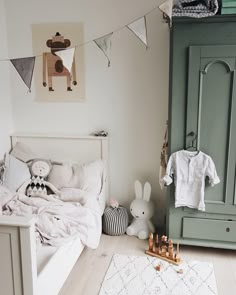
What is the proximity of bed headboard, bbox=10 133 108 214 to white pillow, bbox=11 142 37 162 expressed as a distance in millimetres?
85

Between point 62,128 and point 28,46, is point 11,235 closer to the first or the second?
point 62,128

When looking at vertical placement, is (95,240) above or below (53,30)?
below

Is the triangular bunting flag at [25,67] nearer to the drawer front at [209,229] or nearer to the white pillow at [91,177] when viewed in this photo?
the white pillow at [91,177]

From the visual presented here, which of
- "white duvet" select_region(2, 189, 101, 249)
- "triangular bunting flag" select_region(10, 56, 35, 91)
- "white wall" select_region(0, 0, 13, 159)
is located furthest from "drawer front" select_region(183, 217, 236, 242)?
"white wall" select_region(0, 0, 13, 159)

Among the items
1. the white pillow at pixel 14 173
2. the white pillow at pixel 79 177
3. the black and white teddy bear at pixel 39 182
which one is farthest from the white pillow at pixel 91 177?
the white pillow at pixel 14 173

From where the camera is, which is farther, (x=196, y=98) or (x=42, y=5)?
(x=42, y=5)

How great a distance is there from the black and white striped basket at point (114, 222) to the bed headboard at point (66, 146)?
14 centimetres

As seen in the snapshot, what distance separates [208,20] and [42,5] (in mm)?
1583

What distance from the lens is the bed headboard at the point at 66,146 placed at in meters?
3.18

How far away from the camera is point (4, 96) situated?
321cm

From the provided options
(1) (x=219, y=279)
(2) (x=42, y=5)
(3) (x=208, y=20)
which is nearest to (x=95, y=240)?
(1) (x=219, y=279)

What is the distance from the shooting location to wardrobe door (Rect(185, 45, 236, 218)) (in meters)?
2.40

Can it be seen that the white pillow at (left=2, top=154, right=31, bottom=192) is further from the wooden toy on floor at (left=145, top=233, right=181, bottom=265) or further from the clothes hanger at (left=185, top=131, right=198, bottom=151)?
the clothes hanger at (left=185, top=131, right=198, bottom=151)

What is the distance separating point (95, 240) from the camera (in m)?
2.51
